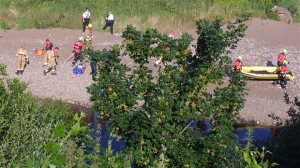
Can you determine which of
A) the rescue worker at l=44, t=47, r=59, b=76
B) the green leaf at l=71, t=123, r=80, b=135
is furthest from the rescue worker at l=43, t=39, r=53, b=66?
the green leaf at l=71, t=123, r=80, b=135

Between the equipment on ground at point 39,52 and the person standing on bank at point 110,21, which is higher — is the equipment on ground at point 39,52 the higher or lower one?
the lower one

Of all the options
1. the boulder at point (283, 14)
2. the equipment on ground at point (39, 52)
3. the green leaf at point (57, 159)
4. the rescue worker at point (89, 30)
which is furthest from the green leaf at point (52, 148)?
the boulder at point (283, 14)

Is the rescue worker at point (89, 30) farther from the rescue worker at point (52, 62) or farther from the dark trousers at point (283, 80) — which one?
the dark trousers at point (283, 80)

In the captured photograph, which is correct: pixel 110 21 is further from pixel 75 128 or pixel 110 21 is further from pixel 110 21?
pixel 75 128

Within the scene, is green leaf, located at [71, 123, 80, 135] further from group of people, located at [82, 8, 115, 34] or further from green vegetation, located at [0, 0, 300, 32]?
green vegetation, located at [0, 0, 300, 32]

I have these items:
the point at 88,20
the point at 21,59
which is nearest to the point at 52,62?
the point at 21,59

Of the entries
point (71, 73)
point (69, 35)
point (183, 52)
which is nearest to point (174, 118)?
point (183, 52)

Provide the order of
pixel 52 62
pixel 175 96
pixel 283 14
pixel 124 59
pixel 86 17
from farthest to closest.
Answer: pixel 283 14, pixel 86 17, pixel 124 59, pixel 52 62, pixel 175 96
